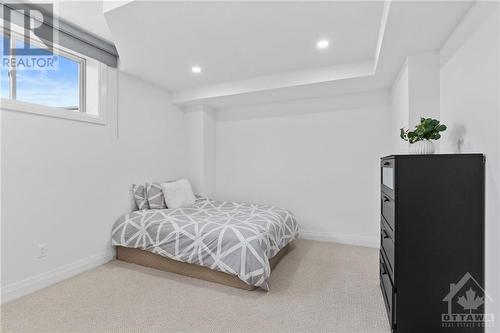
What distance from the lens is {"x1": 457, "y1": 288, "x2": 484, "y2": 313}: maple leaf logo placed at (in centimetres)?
144

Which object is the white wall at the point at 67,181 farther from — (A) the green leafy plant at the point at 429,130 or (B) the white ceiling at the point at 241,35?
(A) the green leafy plant at the point at 429,130

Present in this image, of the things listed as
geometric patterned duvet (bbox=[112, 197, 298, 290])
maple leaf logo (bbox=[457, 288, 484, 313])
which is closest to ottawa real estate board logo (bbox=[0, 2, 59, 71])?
geometric patterned duvet (bbox=[112, 197, 298, 290])

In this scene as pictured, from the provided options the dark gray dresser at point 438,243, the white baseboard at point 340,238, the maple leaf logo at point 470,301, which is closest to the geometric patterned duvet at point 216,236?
the white baseboard at point 340,238

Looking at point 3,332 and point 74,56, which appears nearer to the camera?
point 3,332

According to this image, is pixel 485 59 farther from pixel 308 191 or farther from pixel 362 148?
pixel 308 191

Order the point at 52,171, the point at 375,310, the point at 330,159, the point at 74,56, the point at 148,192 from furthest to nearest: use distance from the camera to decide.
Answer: the point at 330,159 → the point at 148,192 → the point at 74,56 → the point at 52,171 → the point at 375,310

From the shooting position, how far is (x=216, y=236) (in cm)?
233

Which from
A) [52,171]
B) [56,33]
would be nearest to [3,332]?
[52,171]

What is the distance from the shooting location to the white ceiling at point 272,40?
6.19 ft

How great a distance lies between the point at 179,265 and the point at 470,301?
2373mm

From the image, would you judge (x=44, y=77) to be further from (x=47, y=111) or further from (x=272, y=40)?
(x=272, y=40)

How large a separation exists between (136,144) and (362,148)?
318 centimetres

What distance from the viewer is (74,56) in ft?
8.79

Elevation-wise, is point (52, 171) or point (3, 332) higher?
point (52, 171)
